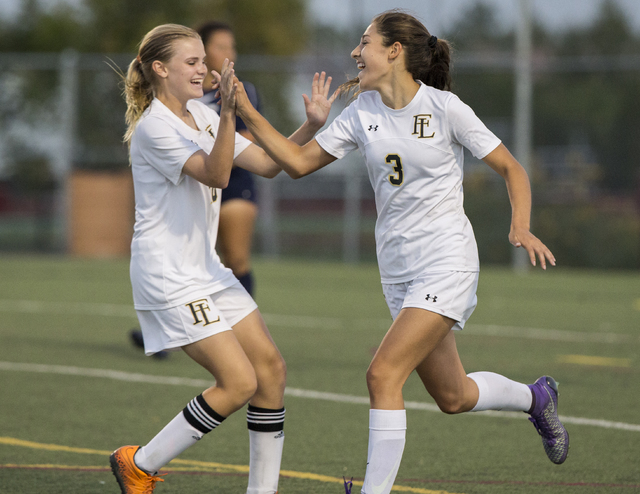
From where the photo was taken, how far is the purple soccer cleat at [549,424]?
4.61m

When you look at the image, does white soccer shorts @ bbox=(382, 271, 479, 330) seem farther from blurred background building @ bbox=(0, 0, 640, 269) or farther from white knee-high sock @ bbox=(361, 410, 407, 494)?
blurred background building @ bbox=(0, 0, 640, 269)

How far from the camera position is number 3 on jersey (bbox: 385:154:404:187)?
400 centimetres

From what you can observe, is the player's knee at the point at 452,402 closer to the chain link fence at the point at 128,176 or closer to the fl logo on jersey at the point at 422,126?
the fl logo on jersey at the point at 422,126

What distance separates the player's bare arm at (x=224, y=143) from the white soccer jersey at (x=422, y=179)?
564 mm

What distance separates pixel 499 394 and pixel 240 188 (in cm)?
336

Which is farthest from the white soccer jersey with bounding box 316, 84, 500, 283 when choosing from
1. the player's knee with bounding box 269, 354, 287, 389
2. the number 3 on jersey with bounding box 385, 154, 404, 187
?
the player's knee with bounding box 269, 354, 287, 389

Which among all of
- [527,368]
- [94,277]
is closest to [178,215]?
[527,368]

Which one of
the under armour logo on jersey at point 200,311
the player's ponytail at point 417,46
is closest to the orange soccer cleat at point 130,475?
the under armour logo on jersey at point 200,311

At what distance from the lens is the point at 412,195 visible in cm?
400

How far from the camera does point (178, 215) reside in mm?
4031

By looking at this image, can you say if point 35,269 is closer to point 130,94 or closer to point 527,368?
point 527,368

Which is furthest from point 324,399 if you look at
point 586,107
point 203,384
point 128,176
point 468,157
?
point 128,176

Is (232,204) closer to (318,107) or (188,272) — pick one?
(318,107)

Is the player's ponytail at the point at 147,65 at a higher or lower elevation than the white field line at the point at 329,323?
higher
